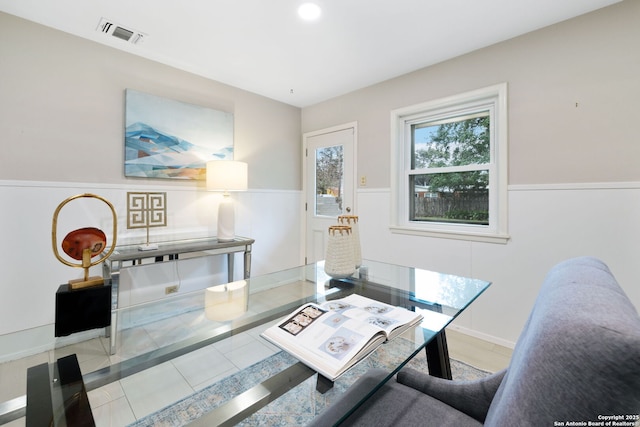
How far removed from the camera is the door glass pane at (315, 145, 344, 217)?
3.52 meters

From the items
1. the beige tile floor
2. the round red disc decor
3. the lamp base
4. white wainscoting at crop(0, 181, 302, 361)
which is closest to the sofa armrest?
the beige tile floor

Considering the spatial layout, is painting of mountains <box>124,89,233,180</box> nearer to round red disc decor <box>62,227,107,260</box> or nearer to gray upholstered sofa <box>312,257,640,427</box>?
round red disc decor <box>62,227,107,260</box>

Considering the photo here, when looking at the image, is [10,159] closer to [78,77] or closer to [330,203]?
[78,77]

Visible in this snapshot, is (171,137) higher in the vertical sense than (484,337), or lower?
higher

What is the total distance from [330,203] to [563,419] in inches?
129

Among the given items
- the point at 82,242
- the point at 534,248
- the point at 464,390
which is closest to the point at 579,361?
the point at 464,390

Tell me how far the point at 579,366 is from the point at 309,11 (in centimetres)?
225

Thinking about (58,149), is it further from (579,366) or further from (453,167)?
(453,167)

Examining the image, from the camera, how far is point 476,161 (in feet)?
8.25

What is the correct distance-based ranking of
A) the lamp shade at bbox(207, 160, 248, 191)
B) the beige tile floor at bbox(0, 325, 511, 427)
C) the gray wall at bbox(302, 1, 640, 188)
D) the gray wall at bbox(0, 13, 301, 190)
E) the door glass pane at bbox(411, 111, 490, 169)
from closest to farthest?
the beige tile floor at bbox(0, 325, 511, 427) < the gray wall at bbox(302, 1, 640, 188) < the gray wall at bbox(0, 13, 301, 190) < the door glass pane at bbox(411, 111, 490, 169) < the lamp shade at bbox(207, 160, 248, 191)

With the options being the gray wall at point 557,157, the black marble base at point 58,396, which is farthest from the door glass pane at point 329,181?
the black marble base at point 58,396

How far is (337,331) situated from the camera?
3.17 ft

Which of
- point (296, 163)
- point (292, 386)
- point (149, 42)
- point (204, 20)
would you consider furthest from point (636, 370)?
point (296, 163)

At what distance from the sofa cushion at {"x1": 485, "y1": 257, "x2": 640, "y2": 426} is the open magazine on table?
1.32 ft
